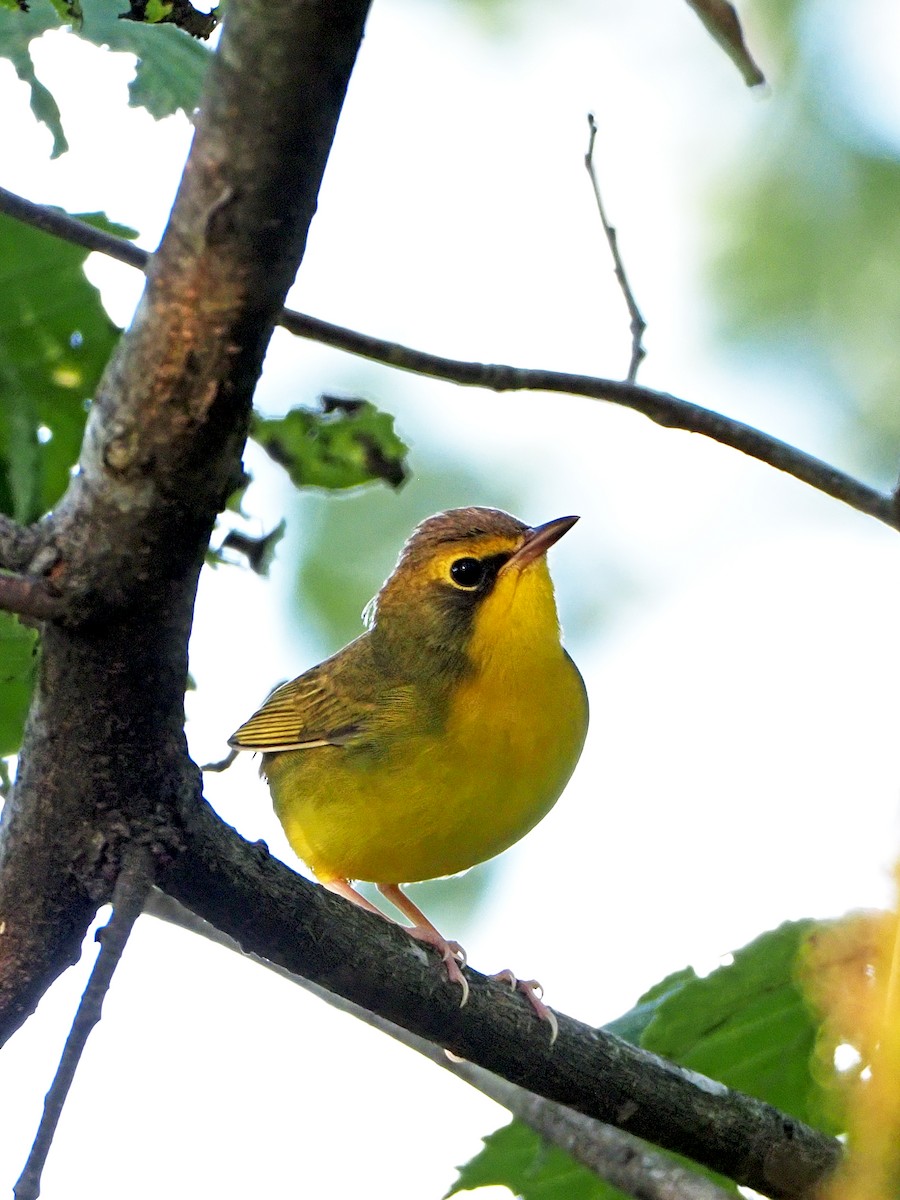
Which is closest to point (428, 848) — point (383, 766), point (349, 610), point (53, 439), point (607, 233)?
point (383, 766)

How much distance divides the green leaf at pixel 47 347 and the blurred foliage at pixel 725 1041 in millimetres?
2248

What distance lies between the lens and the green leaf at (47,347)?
396 centimetres

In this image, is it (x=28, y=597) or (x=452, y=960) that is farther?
(x=452, y=960)

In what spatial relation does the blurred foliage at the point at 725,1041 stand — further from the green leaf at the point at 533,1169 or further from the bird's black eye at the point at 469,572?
the bird's black eye at the point at 469,572

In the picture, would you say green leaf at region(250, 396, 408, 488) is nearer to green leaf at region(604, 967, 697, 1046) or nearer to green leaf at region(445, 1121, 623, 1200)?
green leaf at region(604, 967, 697, 1046)

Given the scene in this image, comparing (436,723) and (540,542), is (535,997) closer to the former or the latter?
(436,723)

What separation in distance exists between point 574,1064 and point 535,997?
1.31ft

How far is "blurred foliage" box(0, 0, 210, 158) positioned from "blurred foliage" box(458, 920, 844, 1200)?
2614 millimetres

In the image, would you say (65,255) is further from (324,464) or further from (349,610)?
(349,610)

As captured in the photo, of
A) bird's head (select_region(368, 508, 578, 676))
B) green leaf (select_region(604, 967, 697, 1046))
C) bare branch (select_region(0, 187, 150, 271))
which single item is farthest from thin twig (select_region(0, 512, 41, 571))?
bird's head (select_region(368, 508, 578, 676))

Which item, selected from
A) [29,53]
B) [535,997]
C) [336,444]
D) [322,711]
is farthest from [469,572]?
[29,53]

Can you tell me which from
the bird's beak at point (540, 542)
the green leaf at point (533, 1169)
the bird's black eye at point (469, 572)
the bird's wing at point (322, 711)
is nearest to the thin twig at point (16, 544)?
the green leaf at point (533, 1169)

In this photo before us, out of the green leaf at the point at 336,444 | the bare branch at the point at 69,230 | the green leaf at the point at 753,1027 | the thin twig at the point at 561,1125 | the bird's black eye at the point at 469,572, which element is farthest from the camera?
the bird's black eye at the point at 469,572

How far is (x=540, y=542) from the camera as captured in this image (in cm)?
554
